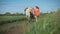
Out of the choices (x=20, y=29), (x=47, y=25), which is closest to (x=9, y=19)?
(x=20, y=29)

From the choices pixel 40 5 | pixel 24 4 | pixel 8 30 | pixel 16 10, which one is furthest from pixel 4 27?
pixel 40 5

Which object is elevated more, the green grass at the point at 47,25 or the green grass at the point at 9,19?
the green grass at the point at 9,19

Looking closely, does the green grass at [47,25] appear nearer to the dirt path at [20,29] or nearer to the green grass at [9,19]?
the dirt path at [20,29]

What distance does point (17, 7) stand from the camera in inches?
77.4

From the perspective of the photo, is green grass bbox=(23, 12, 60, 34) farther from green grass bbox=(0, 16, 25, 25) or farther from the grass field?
green grass bbox=(0, 16, 25, 25)

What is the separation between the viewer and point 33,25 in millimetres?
1945

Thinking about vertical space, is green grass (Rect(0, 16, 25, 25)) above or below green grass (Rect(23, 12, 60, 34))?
above

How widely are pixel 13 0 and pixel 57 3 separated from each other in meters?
0.58

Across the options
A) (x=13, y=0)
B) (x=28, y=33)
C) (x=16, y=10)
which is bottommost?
(x=28, y=33)

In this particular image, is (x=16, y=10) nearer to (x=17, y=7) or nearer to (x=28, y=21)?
(x=17, y=7)

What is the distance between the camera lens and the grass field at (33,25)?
191cm

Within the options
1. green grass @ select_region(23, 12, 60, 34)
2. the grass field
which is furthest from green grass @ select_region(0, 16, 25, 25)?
green grass @ select_region(23, 12, 60, 34)

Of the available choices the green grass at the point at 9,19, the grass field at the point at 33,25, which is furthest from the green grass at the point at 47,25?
the green grass at the point at 9,19

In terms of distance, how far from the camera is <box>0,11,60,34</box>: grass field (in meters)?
1.91
